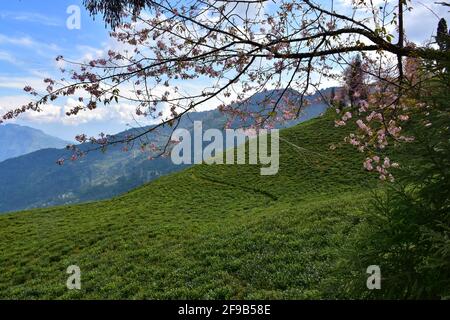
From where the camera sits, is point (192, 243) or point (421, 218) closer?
point (421, 218)

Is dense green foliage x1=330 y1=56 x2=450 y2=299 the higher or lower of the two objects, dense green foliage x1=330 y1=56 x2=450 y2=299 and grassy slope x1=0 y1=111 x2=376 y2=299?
the higher

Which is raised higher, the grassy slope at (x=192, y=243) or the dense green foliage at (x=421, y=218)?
the dense green foliage at (x=421, y=218)

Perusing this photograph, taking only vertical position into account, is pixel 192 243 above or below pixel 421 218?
below

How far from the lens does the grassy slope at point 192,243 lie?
45.3 ft

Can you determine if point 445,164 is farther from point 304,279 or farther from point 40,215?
point 40,215

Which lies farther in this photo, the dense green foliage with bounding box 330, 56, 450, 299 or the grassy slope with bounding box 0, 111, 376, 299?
the grassy slope with bounding box 0, 111, 376, 299

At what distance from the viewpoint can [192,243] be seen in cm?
2117

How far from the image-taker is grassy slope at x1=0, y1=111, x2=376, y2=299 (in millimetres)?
13820

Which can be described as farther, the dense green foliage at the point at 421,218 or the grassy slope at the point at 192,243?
the grassy slope at the point at 192,243

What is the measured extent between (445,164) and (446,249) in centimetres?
144
